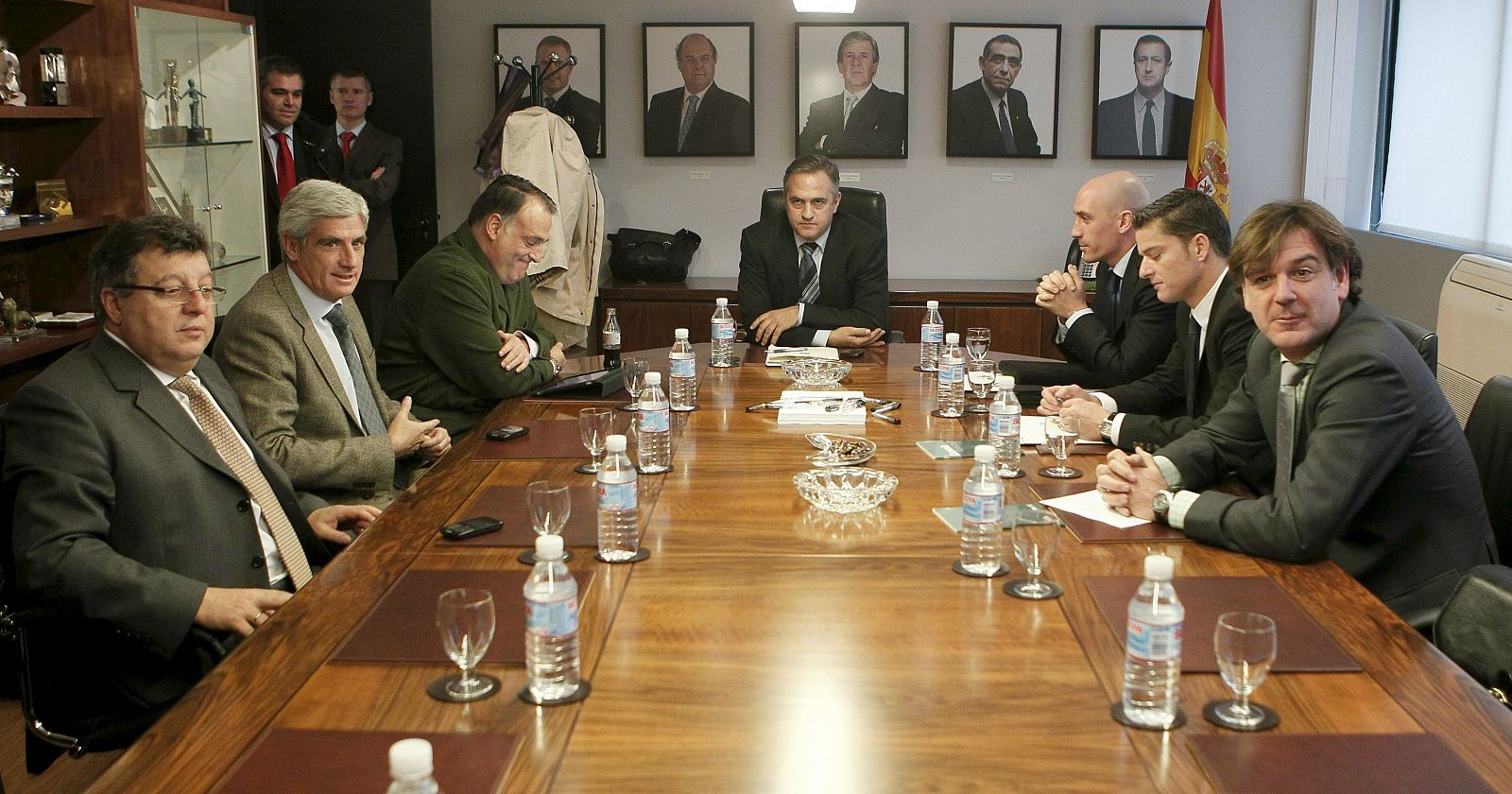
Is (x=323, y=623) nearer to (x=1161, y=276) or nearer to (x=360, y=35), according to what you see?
(x=1161, y=276)

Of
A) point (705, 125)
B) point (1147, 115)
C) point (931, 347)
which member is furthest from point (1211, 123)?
point (931, 347)

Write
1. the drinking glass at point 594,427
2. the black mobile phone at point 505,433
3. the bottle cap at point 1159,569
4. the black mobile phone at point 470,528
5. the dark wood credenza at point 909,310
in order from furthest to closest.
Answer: the dark wood credenza at point 909,310
the black mobile phone at point 505,433
the drinking glass at point 594,427
the black mobile phone at point 470,528
the bottle cap at point 1159,569

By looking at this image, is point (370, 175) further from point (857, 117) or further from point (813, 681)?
point (813, 681)

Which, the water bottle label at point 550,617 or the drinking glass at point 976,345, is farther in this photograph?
the drinking glass at point 976,345

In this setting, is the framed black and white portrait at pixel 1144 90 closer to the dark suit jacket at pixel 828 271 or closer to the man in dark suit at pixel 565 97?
the dark suit jacket at pixel 828 271

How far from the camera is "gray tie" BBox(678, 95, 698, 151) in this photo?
6.91 metres

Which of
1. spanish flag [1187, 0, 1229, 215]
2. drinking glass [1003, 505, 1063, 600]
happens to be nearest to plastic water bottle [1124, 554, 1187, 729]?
drinking glass [1003, 505, 1063, 600]

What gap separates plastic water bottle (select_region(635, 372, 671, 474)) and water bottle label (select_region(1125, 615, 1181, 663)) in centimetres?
139

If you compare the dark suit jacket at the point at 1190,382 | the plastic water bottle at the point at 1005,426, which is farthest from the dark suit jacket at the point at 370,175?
the plastic water bottle at the point at 1005,426

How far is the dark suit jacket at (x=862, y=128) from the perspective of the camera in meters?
6.88

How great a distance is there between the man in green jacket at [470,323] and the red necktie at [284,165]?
2.59 metres

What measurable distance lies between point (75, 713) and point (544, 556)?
1141 millimetres

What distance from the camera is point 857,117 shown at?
22.6 feet

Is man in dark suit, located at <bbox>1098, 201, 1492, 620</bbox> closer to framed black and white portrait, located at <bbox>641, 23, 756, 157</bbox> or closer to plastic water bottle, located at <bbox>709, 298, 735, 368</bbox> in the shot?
plastic water bottle, located at <bbox>709, 298, 735, 368</bbox>
